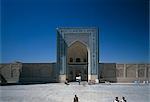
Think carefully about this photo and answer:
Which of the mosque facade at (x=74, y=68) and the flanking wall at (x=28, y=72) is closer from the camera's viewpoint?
the mosque facade at (x=74, y=68)

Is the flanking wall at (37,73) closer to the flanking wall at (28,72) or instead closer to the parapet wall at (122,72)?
the flanking wall at (28,72)

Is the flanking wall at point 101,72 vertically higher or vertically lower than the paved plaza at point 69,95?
higher

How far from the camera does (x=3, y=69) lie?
23781mm

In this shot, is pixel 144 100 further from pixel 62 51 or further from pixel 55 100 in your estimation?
pixel 62 51

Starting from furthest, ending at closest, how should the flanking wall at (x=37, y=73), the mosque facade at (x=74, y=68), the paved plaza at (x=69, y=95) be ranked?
the flanking wall at (x=37, y=73), the mosque facade at (x=74, y=68), the paved plaza at (x=69, y=95)

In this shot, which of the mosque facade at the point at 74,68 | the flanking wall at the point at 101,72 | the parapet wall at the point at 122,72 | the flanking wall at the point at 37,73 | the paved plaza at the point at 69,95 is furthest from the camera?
the parapet wall at the point at 122,72

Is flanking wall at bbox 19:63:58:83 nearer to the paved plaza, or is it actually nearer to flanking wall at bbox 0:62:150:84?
flanking wall at bbox 0:62:150:84

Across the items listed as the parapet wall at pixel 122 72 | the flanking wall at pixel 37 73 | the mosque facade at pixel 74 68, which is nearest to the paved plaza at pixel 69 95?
the mosque facade at pixel 74 68

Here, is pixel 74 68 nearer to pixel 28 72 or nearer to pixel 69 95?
pixel 28 72

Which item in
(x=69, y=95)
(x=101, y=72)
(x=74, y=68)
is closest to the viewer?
(x=69, y=95)

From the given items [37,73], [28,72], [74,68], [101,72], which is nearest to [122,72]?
[101,72]

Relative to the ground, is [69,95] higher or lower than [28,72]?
lower

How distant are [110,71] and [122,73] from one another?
974 mm

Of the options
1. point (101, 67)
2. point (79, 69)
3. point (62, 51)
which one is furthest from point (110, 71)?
point (62, 51)
